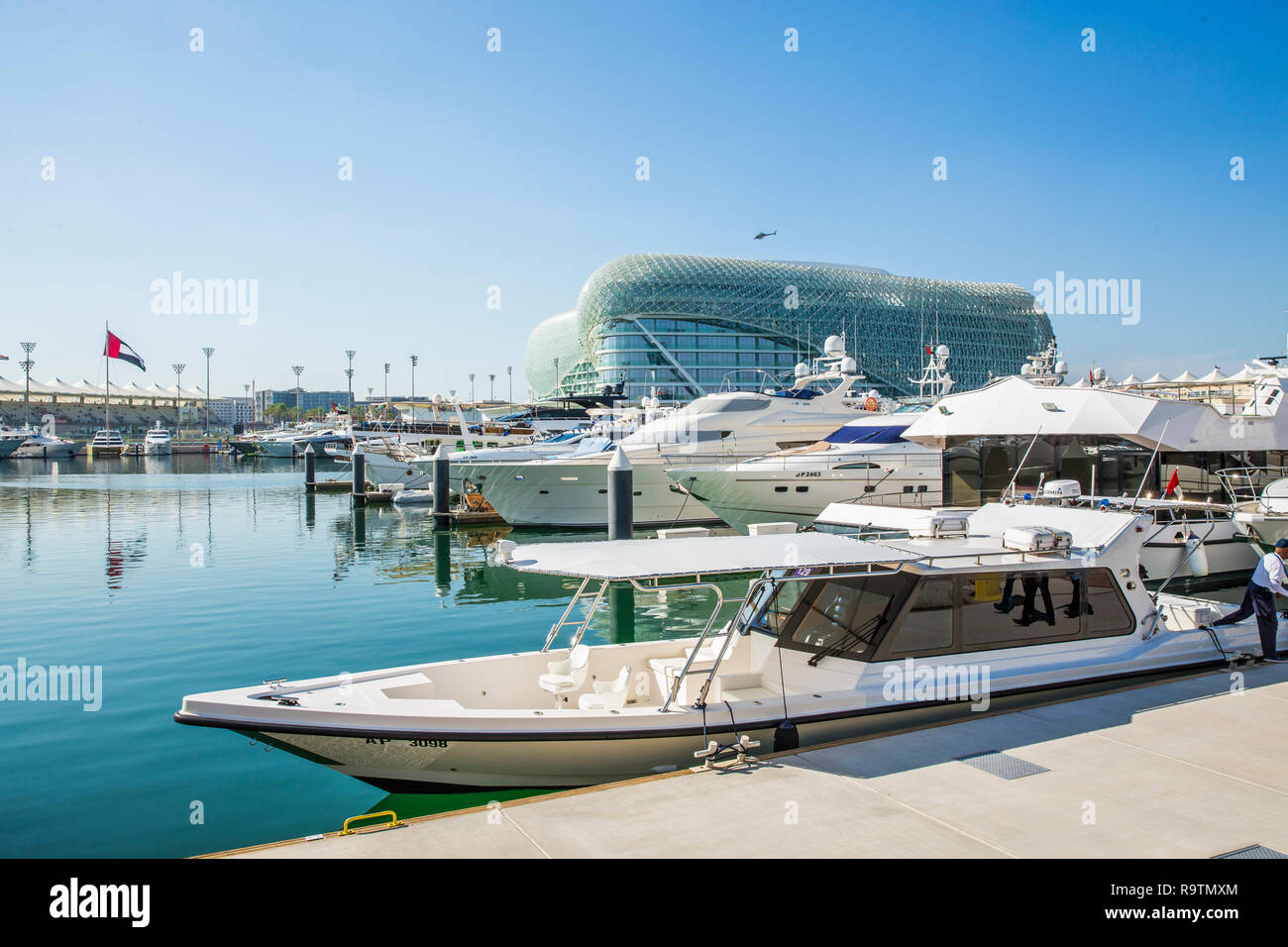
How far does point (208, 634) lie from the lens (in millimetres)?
13688

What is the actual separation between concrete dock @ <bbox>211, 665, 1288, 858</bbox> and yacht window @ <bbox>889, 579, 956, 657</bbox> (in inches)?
28.4

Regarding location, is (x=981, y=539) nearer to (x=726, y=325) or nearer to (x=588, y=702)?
(x=588, y=702)

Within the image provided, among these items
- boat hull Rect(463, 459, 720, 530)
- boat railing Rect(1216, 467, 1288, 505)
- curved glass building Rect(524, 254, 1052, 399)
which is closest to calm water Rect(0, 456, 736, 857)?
boat hull Rect(463, 459, 720, 530)

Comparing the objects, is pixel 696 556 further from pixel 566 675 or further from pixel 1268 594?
pixel 1268 594

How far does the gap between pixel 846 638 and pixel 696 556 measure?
1.62 metres

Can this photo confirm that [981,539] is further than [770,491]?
No

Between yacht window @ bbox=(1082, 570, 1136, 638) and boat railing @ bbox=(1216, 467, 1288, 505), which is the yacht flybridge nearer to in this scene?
yacht window @ bbox=(1082, 570, 1136, 638)

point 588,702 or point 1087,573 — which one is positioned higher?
point 1087,573

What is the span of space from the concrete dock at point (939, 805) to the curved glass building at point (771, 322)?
82.5 meters
